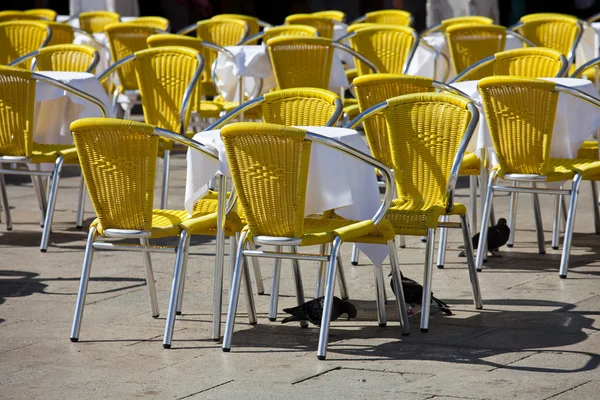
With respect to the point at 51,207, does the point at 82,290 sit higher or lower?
higher

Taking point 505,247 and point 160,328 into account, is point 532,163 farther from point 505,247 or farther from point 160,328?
point 160,328

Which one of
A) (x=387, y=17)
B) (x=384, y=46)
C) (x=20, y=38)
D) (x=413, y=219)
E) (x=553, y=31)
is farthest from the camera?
(x=387, y=17)

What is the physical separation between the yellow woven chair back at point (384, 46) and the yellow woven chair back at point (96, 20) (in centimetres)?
410

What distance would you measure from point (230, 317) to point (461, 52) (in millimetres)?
4968

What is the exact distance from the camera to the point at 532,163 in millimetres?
6328

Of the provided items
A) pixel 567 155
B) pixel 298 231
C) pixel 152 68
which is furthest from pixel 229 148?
pixel 152 68

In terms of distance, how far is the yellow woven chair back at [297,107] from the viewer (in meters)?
5.92

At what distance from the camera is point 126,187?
5055mm

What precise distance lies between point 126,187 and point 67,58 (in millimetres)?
3775

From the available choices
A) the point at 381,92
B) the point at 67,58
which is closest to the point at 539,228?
the point at 381,92

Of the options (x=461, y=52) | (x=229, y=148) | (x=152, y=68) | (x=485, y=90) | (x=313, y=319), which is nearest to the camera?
(x=229, y=148)

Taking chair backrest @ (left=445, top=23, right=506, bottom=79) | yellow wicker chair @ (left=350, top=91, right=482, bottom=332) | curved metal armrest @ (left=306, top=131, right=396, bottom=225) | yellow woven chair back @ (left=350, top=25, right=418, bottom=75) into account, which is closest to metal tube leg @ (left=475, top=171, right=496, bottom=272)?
yellow wicker chair @ (left=350, top=91, right=482, bottom=332)

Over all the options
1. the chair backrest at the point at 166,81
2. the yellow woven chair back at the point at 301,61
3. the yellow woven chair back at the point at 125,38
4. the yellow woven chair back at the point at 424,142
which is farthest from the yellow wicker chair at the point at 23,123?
the yellow woven chair back at the point at 125,38

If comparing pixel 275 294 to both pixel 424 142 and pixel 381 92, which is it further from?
pixel 381 92
